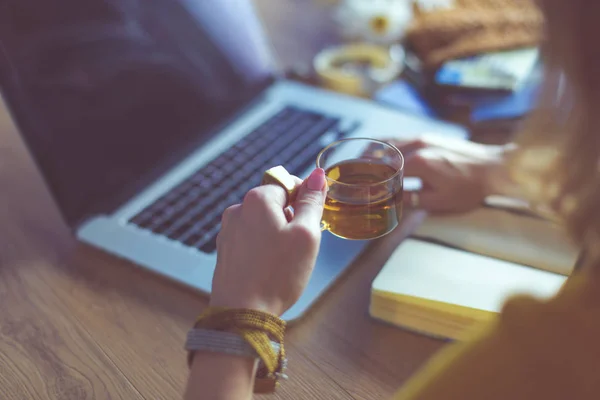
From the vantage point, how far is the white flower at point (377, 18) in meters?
1.16

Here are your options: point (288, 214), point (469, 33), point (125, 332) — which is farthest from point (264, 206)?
point (469, 33)

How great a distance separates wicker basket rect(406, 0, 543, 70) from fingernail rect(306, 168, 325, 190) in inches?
20.3

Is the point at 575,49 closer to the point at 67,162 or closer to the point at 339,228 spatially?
the point at 339,228

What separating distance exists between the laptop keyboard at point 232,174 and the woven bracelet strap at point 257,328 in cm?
21

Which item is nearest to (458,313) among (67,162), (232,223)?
(232,223)

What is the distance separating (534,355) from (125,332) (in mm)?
471

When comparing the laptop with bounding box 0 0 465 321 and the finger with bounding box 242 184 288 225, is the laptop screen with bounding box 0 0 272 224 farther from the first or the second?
the finger with bounding box 242 184 288 225

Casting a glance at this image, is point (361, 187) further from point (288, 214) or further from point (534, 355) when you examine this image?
point (534, 355)

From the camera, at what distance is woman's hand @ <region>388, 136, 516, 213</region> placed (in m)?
0.78

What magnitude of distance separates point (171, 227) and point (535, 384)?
513 mm

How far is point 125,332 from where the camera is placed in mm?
683

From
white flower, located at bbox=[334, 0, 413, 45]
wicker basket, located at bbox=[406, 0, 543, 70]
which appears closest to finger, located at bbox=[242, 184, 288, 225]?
wicker basket, located at bbox=[406, 0, 543, 70]

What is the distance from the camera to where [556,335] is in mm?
412

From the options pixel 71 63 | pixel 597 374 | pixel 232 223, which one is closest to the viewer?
pixel 597 374
